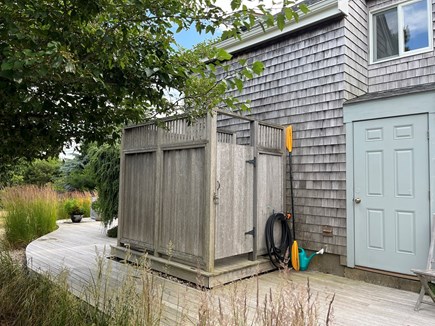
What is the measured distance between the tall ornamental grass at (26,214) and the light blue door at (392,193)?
20.1 ft

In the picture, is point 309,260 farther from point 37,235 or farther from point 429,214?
point 37,235

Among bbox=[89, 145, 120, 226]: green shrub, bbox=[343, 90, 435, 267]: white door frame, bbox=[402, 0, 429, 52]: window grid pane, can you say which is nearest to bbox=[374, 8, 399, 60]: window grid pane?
bbox=[402, 0, 429, 52]: window grid pane

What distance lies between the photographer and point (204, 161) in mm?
4273

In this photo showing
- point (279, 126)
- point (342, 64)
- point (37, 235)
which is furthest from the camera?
point (37, 235)

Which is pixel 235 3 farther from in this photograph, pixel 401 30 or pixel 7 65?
pixel 401 30

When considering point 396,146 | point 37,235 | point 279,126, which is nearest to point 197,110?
point 279,126

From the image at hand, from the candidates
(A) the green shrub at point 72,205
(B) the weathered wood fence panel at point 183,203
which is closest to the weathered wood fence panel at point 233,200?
(B) the weathered wood fence panel at point 183,203

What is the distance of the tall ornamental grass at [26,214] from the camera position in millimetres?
6566

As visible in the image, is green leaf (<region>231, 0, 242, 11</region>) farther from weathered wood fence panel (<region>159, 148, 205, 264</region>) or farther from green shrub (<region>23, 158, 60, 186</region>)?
green shrub (<region>23, 158, 60, 186</region>)

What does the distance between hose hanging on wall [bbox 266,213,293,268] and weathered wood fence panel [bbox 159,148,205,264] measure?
3.64ft

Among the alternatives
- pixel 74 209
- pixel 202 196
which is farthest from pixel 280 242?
pixel 74 209

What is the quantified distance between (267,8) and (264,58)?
151 inches

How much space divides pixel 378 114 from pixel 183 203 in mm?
2837

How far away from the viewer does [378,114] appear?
440cm
